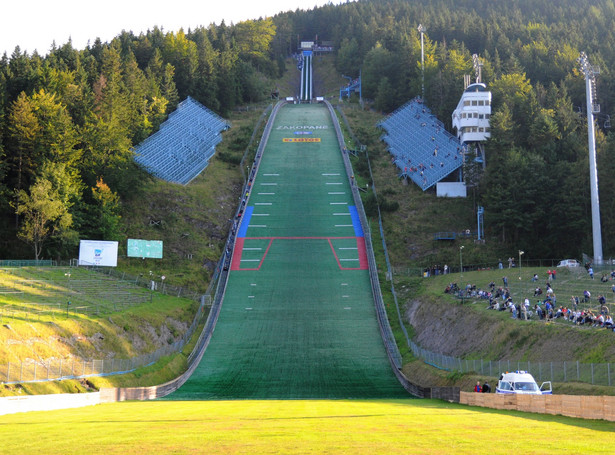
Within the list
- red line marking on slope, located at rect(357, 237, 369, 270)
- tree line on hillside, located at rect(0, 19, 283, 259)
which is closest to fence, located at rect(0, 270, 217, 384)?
tree line on hillside, located at rect(0, 19, 283, 259)

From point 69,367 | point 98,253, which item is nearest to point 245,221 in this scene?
point 98,253

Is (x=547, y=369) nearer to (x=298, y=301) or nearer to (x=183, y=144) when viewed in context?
(x=298, y=301)

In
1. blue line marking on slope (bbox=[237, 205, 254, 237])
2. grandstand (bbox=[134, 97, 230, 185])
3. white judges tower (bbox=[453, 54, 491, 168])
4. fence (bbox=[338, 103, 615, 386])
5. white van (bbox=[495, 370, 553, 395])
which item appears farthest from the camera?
grandstand (bbox=[134, 97, 230, 185])

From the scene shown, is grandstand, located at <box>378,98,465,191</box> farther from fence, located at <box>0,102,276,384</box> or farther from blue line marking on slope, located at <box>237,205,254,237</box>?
fence, located at <box>0,102,276,384</box>

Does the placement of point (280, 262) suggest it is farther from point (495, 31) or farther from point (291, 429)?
point (495, 31)

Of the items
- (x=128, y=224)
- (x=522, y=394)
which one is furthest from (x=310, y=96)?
(x=522, y=394)
